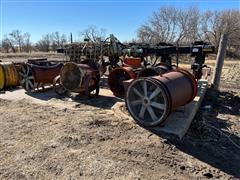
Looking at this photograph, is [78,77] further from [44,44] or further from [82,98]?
[44,44]

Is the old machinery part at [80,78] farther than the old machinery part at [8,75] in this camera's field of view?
No

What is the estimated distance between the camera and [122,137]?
5168mm

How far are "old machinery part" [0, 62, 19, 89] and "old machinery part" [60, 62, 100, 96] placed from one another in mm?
2582

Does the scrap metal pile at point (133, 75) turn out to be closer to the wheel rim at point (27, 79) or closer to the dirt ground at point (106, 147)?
the wheel rim at point (27, 79)

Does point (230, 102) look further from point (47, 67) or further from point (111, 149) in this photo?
point (47, 67)

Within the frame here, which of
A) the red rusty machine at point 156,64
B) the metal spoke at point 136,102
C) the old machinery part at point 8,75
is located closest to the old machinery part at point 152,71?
the red rusty machine at point 156,64

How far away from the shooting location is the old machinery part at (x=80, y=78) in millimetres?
7762

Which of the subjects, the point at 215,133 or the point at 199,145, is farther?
the point at 215,133

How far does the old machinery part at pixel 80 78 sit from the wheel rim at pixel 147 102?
7.61 ft

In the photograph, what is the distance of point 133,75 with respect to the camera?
7.54 m

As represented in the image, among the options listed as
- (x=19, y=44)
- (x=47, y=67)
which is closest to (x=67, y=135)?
(x=47, y=67)

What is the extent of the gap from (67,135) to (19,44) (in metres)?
66.8

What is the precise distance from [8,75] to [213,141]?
7145 millimetres

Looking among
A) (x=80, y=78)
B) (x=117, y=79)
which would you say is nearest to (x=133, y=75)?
(x=117, y=79)
